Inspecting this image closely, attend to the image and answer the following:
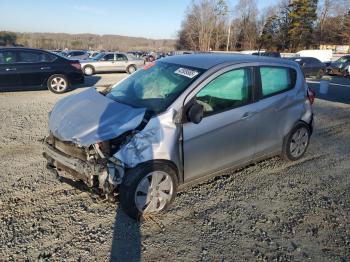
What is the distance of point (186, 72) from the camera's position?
4.10m

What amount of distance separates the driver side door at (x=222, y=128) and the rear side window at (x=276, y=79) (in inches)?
10.5

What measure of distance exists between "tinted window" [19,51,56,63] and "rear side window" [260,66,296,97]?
8.94 metres

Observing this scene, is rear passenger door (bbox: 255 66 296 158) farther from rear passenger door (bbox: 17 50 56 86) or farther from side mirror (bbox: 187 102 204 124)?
rear passenger door (bbox: 17 50 56 86)

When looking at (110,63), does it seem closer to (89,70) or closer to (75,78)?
(89,70)

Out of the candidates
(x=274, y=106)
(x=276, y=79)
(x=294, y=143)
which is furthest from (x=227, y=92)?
(x=294, y=143)

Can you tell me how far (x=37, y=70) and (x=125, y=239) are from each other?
944cm

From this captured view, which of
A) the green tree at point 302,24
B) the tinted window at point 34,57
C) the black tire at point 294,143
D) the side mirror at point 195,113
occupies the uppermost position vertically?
the green tree at point 302,24

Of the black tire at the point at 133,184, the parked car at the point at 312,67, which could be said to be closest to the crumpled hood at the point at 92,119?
the black tire at the point at 133,184

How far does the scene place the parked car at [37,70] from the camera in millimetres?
10766

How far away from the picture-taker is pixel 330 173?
5035 mm

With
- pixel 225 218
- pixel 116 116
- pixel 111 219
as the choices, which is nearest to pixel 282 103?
pixel 225 218

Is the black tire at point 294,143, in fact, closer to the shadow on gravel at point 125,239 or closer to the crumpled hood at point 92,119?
the crumpled hood at point 92,119

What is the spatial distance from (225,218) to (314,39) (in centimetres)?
6328

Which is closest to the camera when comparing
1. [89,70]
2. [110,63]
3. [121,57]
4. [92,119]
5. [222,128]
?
[92,119]
